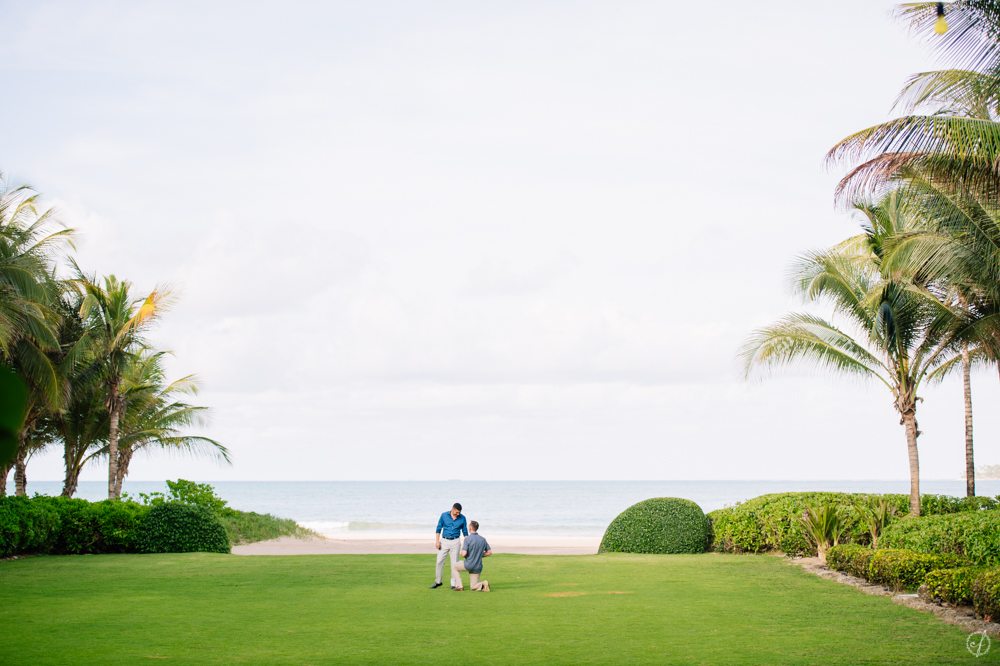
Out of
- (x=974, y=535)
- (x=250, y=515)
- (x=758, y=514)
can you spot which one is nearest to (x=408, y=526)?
(x=250, y=515)

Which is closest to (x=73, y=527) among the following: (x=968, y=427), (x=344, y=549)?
(x=344, y=549)

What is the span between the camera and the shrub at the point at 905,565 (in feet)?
44.3

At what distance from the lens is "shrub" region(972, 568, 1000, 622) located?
35.3 feet

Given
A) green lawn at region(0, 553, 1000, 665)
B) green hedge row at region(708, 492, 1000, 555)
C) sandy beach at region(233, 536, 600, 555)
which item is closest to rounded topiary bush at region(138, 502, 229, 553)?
green lawn at region(0, 553, 1000, 665)

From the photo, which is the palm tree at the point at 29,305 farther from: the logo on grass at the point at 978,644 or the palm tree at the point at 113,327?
the logo on grass at the point at 978,644

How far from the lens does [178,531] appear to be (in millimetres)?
→ 22266

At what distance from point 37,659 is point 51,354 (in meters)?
17.9

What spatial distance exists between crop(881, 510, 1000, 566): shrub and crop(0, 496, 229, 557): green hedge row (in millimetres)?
15478

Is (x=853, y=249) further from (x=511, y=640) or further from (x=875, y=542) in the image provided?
(x=511, y=640)

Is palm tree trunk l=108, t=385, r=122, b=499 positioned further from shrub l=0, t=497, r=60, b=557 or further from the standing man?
the standing man

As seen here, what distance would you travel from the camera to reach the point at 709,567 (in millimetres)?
18219

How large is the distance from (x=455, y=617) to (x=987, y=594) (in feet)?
21.7

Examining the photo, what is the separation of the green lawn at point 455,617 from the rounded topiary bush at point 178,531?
321 centimetres

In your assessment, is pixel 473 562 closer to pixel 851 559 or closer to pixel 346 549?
pixel 851 559
